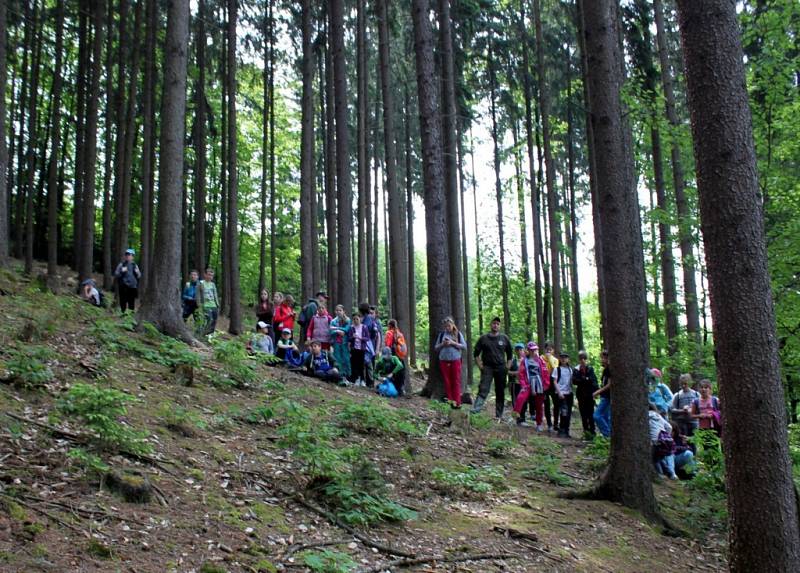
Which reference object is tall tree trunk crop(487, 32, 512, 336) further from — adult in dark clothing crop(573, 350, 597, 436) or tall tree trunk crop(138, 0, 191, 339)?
tall tree trunk crop(138, 0, 191, 339)

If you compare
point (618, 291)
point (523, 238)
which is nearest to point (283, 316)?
point (618, 291)

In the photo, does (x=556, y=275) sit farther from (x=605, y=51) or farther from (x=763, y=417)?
(x=763, y=417)

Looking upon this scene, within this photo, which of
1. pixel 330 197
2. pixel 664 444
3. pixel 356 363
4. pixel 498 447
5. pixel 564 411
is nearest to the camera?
pixel 498 447

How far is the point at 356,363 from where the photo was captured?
12.9 m

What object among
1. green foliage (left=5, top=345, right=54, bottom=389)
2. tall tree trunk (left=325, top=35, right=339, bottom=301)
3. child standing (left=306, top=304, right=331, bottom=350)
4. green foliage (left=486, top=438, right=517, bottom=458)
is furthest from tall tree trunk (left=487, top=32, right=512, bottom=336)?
green foliage (left=5, top=345, right=54, bottom=389)

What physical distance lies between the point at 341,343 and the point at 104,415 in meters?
7.90

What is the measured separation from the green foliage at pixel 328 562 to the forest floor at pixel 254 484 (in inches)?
1.1

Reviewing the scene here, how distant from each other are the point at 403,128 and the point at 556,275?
10505mm

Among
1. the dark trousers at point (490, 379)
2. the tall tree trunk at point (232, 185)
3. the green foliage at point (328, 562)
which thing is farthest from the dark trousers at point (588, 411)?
the tall tree trunk at point (232, 185)

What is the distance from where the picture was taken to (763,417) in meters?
4.54

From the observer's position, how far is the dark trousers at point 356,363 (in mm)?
12805

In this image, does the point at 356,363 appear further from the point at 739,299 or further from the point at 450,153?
the point at 739,299

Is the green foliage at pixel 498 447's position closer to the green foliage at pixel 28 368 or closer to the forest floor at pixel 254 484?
the forest floor at pixel 254 484

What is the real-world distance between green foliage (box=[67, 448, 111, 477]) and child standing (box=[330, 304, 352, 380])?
26.8 feet
